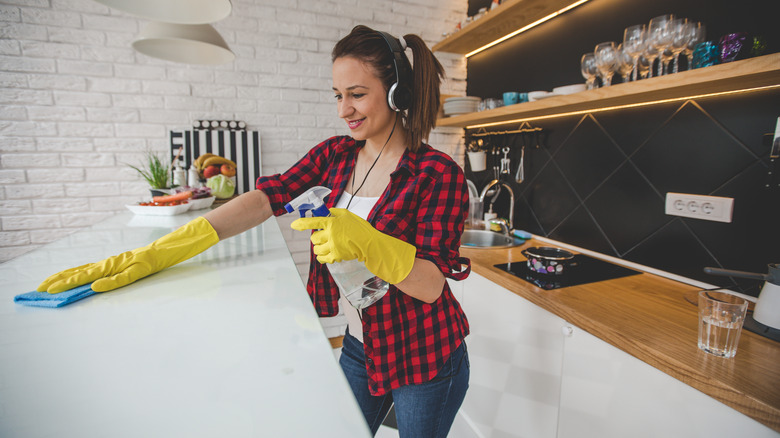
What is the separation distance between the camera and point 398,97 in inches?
38.4

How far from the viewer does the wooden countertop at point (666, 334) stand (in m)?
0.78

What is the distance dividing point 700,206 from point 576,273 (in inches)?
19.0

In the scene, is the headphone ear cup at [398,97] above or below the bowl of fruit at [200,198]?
above

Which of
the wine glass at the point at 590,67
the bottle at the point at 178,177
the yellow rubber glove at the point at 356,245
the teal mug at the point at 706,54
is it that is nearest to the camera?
the yellow rubber glove at the point at 356,245

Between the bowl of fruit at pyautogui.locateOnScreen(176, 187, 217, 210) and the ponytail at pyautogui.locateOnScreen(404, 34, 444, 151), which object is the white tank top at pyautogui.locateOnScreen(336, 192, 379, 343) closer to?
the ponytail at pyautogui.locateOnScreen(404, 34, 444, 151)

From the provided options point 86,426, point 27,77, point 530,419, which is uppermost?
point 27,77

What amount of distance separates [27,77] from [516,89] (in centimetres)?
276

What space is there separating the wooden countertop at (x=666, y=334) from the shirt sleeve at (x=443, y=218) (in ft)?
1.72

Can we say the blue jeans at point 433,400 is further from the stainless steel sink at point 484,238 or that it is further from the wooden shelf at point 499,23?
the wooden shelf at point 499,23

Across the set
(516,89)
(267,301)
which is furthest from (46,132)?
(516,89)

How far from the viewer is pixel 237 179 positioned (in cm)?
246

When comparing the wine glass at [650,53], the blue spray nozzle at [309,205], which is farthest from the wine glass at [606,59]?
the blue spray nozzle at [309,205]

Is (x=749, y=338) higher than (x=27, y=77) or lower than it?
lower

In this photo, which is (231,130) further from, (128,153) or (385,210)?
(385,210)
